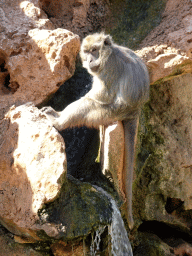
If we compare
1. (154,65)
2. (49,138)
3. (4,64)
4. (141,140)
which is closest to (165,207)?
(141,140)

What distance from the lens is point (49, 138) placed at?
130 inches

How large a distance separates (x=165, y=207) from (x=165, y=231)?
1.39 ft

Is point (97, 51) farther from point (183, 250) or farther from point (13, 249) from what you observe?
point (183, 250)

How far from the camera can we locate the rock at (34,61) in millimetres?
4203

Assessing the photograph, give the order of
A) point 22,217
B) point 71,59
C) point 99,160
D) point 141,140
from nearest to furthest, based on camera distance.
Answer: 1. point 22,217
2. point 99,160
3. point 71,59
4. point 141,140

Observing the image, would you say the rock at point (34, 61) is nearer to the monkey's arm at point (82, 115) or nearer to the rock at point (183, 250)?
the monkey's arm at point (82, 115)

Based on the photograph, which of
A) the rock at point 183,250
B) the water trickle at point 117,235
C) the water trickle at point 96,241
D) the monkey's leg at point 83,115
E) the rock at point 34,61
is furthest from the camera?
the rock at point 183,250

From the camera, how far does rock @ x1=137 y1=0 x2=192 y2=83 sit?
4551 mm

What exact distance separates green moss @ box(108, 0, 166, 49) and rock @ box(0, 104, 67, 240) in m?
2.50

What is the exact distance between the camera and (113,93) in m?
3.92

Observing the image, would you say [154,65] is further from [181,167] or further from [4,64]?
[4,64]

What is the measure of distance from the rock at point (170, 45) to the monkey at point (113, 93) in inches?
27.6

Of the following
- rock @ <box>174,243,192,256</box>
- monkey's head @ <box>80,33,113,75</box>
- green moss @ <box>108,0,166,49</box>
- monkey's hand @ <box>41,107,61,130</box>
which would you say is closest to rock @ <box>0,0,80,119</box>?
monkey's head @ <box>80,33,113,75</box>

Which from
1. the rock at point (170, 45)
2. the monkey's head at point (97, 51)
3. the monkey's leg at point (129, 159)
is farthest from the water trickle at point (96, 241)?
the rock at point (170, 45)
